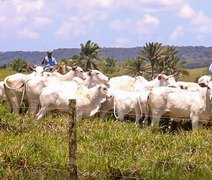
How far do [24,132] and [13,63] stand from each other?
6292 cm

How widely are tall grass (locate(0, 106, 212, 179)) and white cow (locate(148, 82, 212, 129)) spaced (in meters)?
1.78

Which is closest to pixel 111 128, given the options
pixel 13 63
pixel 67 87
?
Result: pixel 67 87

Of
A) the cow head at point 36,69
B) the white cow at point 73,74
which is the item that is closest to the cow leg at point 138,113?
the white cow at point 73,74

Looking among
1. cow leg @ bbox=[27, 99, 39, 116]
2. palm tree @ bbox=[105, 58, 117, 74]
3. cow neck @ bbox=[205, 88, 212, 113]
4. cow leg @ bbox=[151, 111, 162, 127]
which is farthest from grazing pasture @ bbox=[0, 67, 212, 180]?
palm tree @ bbox=[105, 58, 117, 74]

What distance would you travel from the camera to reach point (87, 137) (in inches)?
441

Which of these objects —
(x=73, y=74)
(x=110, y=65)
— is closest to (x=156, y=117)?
(x=73, y=74)

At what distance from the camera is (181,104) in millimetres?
14367

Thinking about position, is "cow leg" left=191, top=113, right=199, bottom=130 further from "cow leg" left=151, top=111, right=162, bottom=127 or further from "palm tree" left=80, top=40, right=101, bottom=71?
"palm tree" left=80, top=40, right=101, bottom=71

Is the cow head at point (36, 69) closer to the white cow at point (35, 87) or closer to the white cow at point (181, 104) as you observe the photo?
the white cow at point (35, 87)

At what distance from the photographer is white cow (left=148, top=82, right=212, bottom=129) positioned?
14.1m

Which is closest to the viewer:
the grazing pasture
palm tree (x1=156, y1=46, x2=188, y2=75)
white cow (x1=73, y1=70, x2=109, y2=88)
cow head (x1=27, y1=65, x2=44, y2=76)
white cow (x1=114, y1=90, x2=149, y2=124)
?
the grazing pasture

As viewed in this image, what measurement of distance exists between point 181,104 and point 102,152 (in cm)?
482

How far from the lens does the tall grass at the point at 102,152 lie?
8.78 m

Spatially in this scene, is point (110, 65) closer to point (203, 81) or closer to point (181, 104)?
point (203, 81)
